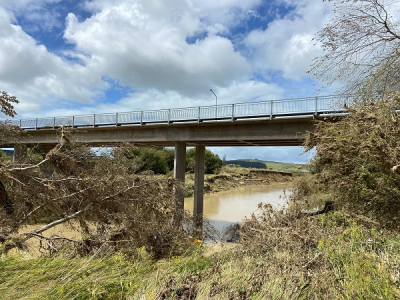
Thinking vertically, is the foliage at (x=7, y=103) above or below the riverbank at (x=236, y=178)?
above

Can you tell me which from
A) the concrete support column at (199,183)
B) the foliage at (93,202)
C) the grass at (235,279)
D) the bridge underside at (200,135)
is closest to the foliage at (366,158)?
the grass at (235,279)

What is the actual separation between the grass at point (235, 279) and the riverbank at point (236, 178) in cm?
3776

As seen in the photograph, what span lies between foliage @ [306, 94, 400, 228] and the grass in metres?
2.45

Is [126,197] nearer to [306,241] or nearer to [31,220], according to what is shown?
[31,220]

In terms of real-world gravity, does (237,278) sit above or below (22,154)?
below

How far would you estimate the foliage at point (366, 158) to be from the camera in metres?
6.95

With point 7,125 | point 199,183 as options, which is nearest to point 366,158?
point 7,125

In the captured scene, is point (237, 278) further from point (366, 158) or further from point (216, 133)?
point (216, 133)

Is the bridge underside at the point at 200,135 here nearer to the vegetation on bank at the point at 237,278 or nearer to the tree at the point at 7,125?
the tree at the point at 7,125

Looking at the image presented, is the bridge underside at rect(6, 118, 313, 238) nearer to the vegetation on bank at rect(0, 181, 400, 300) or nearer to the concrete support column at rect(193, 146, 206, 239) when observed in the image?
the concrete support column at rect(193, 146, 206, 239)

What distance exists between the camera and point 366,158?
7.50 m

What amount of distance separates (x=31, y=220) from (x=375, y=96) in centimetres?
1154

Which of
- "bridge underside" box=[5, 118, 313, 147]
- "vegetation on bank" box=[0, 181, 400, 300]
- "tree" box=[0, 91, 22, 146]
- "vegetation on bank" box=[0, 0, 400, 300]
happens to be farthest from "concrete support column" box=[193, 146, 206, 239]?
"vegetation on bank" box=[0, 181, 400, 300]

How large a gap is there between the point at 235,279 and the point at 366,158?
16.6 feet
